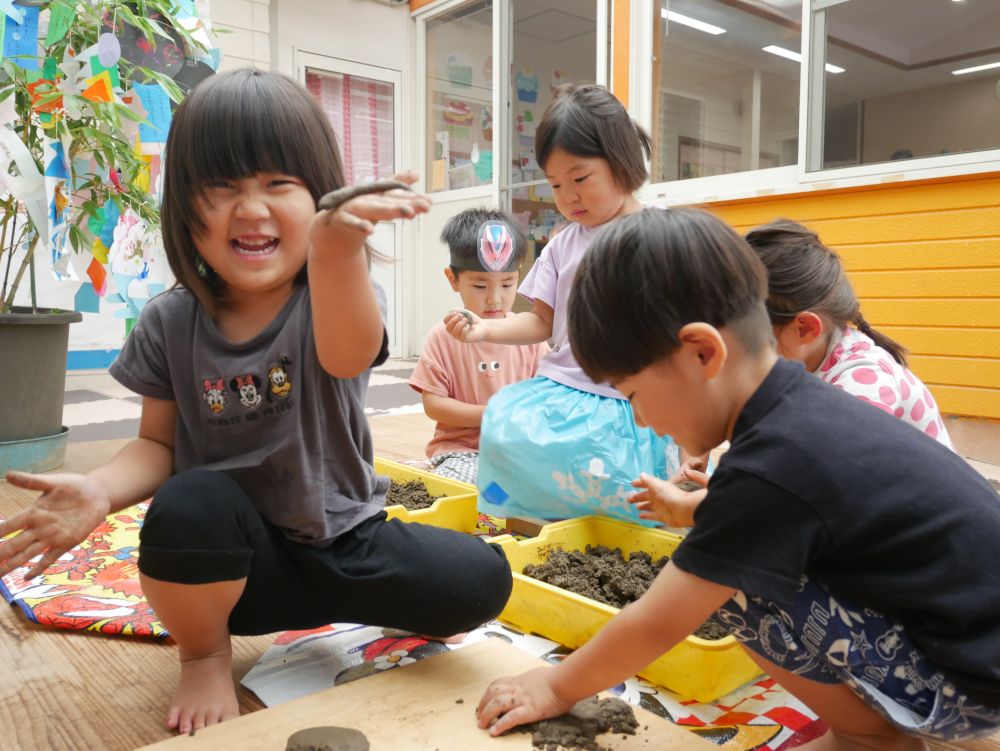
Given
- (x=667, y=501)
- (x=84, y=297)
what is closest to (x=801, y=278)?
(x=667, y=501)

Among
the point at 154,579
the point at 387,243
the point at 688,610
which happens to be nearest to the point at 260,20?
the point at 387,243

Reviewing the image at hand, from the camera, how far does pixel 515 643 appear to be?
1059 mm

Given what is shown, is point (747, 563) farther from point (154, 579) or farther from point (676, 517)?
point (154, 579)

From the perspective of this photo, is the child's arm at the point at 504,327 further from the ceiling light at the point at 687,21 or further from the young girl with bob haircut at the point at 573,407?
the ceiling light at the point at 687,21

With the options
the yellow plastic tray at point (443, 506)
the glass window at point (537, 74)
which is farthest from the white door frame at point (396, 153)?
the yellow plastic tray at point (443, 506)

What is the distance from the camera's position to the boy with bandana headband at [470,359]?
1.85m

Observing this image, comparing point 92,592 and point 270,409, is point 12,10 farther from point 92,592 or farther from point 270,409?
point 270,409

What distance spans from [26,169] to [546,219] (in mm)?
3137

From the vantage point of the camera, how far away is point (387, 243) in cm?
523

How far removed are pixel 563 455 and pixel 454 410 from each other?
1.49 ft

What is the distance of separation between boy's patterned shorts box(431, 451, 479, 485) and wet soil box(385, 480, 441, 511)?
13cm

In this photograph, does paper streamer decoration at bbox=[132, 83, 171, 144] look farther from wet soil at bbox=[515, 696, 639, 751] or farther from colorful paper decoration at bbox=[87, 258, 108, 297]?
wet soil at bbox=[515, 696, 639, 751]

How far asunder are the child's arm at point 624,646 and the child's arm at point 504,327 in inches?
28.8

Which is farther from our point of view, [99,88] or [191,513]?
[99,88]
